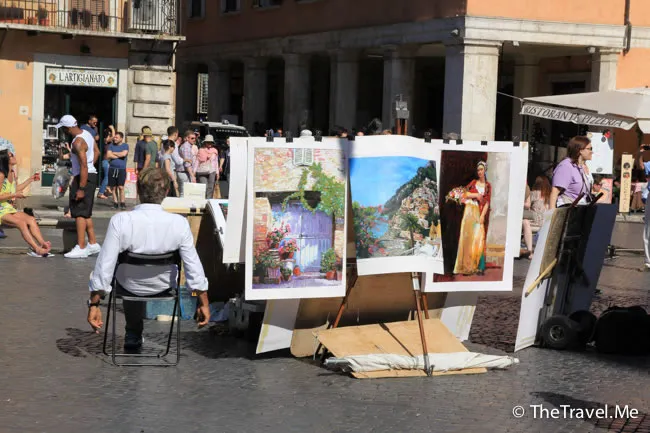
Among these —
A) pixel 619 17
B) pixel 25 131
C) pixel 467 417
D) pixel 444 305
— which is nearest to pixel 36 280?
pixel 444 305

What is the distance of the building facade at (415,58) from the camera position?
30.3 meters

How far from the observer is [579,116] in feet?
64.1

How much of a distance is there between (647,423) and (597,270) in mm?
3041

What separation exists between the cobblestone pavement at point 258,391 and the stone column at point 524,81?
2502 centimetres

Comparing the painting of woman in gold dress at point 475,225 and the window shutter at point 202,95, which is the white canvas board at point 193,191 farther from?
the window shutter at point 202,95

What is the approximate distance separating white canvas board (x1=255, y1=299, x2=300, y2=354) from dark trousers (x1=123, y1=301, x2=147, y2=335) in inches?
33.5

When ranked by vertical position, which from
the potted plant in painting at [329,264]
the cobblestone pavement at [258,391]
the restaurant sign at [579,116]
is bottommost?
the cobblestone pavement at [258,391]

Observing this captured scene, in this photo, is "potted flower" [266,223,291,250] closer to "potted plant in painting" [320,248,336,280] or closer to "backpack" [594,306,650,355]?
"potted plant in painting" [320,248,336,280]

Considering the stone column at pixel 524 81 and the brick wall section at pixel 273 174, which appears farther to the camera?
the stone column at pixel 524 81

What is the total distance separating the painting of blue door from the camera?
8.96 meters

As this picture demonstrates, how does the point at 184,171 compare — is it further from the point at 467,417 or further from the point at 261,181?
the point at 467,417

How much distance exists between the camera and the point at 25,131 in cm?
2920

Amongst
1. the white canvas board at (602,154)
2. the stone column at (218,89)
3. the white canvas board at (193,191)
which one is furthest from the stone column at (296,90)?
the white canvas board at (193,191)

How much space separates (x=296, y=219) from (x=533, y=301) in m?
2.11
